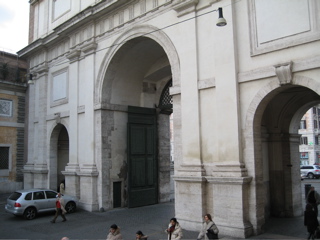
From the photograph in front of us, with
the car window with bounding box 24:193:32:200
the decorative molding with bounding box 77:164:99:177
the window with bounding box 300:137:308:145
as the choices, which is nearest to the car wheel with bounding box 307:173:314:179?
the window with bounding box 300:137:308:145

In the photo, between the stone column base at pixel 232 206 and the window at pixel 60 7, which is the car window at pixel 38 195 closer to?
the stone column base at pixel 232 206

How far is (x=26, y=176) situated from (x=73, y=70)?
26.1 ft

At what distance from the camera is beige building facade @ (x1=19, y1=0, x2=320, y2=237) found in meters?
9.71

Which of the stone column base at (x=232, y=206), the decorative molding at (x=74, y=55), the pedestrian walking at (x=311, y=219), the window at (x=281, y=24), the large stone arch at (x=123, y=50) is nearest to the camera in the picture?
the pedestrian walking at (x=311, y=219)

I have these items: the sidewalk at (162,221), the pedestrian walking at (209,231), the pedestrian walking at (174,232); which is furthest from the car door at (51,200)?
the pedestrian walking at (209,231)

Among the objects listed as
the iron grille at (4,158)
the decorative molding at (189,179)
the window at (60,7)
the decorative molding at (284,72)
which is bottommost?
the decorative molding at (189,179)

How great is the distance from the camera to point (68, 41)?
17.8 meters

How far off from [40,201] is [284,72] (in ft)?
36.2

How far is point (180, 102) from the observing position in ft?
39.0

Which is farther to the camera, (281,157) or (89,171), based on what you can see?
(89,171)

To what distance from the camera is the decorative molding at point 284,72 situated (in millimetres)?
9078

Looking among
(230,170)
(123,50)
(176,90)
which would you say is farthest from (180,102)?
(123,50)

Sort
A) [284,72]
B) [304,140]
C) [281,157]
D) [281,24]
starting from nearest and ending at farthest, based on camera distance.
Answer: [284,72] < [281,24] < [281,157] < [304,140]

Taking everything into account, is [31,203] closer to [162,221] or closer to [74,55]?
[162,221]
